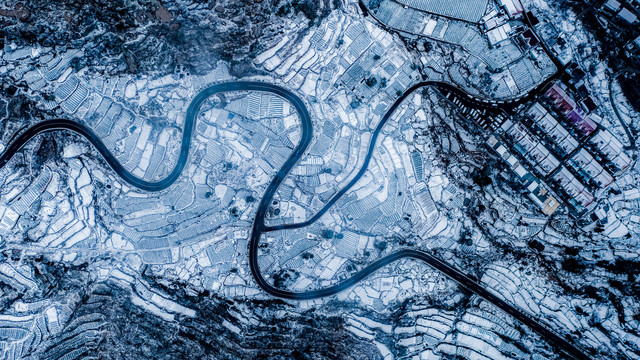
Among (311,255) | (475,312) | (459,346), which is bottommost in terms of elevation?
(459,346)

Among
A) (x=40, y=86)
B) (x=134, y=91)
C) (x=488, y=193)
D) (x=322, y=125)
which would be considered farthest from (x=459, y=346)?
(x=40, y=86)

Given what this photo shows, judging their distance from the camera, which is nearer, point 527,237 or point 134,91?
point 134,91

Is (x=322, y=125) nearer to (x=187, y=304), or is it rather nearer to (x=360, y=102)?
(x=360, y=102)

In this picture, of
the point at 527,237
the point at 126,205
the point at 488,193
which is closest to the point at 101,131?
the point at 126,205

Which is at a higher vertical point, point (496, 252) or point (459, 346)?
point (496, 252)

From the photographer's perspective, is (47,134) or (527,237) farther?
(527,237)

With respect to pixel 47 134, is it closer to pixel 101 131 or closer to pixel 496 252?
pixel 101 131
